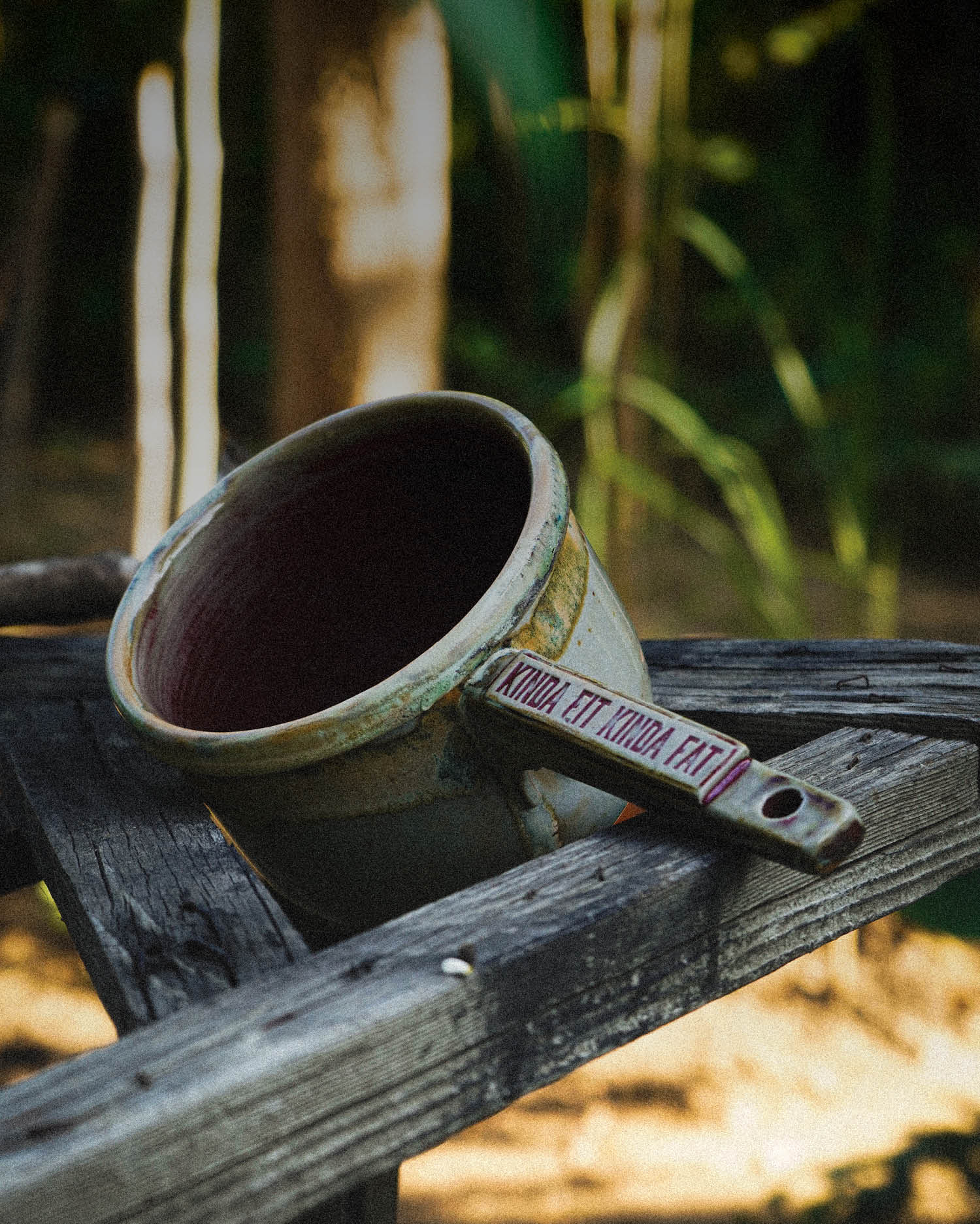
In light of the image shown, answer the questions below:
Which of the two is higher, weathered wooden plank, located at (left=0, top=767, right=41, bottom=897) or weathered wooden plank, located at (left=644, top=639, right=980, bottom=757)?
weathered wooden plank, located at (left=644, top=639, right=980, bottom=757)

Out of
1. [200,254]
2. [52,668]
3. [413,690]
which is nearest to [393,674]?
[413,690]

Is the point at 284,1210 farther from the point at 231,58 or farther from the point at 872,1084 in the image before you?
the point at 231,58

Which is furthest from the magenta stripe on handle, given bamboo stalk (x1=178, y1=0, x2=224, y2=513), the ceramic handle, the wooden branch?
bamboo stalk (x1=178, y1=0, x2=224, y2=513)

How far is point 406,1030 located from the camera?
1.64 feet

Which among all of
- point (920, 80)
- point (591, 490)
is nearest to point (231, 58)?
point (591, 490)

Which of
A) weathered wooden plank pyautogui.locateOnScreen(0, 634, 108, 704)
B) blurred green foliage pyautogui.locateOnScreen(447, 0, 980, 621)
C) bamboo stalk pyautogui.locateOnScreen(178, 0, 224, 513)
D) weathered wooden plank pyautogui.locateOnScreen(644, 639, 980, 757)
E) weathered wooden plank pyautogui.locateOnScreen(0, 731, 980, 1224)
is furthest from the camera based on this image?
blurred green foliage pyautogui.locateOnScreen(447, 0, 980, 621)

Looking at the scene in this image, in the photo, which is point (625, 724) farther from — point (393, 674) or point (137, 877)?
point (137, 877)

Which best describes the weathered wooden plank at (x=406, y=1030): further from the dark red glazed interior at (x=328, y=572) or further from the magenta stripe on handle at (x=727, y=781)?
the dark red glazed interior at (x=328, y=572)

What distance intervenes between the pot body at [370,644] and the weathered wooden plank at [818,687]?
0.50 feet

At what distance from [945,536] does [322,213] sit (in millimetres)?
3920

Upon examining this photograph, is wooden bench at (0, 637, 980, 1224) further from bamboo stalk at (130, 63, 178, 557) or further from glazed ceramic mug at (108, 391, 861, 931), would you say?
bamboo stalk at (130, 63, 178, 557)

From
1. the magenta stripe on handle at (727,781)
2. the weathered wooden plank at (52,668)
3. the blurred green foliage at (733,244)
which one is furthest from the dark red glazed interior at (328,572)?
the blurred green foliage at (733,244)

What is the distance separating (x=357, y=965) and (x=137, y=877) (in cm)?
20

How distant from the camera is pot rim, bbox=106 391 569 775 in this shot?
0.64 meters
